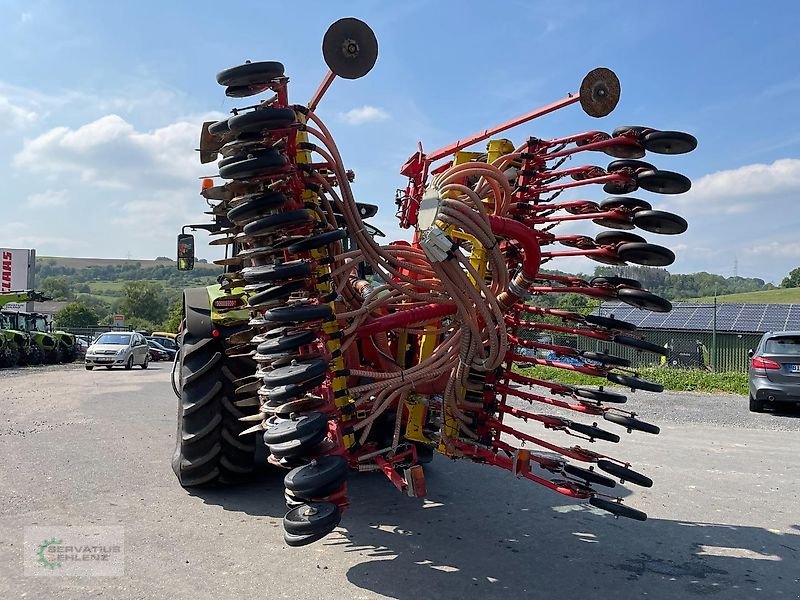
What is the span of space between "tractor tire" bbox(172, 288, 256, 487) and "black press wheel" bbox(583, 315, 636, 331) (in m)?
2.60

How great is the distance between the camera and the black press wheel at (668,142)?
3.59m

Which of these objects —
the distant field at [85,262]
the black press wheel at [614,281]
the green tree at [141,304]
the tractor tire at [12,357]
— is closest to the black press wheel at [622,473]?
the black press wheel at [614,281]

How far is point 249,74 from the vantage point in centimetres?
322

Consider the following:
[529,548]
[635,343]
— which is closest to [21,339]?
[529,548]

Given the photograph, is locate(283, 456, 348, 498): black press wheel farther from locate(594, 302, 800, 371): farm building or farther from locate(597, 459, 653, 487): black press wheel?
locate(594, 302, 800, 371): farm building

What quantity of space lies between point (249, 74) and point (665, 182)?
2.23 metres

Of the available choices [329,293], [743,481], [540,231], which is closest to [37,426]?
[329,293]

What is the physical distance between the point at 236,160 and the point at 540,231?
1.80 m

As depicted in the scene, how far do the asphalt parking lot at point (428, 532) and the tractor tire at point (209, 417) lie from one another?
226mm

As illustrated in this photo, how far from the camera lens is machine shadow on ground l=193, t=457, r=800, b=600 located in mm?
3645

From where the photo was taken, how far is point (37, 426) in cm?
839

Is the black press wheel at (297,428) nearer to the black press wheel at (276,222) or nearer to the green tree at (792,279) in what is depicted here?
the black press wheel at (276,222)

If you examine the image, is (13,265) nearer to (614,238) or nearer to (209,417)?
(209,417)

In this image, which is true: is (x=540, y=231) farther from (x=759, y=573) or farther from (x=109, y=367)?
(x=109, y=367)
